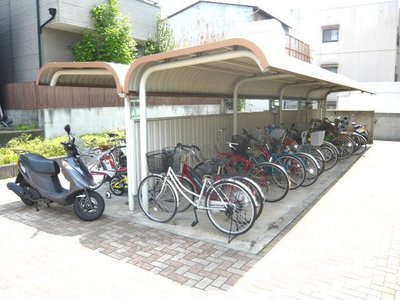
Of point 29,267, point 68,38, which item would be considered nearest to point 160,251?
point 29,267

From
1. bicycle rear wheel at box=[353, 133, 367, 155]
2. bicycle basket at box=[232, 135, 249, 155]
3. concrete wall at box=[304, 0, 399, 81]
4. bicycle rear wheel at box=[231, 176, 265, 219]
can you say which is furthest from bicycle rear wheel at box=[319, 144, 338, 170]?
concrete wall at box=[304, 0, 399, 81]

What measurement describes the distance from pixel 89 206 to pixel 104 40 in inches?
334

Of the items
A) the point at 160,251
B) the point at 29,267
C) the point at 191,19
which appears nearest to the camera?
the point at 29,267

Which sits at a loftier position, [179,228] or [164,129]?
[164,129]

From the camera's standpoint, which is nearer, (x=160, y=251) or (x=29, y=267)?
(x=29, y=267)

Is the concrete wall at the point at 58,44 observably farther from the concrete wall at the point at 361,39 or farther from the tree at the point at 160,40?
the concrete wall at the point at 361,39

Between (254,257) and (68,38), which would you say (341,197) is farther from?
(68,38)

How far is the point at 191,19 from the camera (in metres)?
23.0

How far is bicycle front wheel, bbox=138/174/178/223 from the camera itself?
16.0 ft

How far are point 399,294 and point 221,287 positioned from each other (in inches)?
62.3

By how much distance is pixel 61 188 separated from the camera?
5.25 m

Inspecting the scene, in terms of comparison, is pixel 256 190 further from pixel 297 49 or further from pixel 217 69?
pixel 297 49

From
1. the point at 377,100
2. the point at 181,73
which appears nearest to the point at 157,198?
the point at 181,73

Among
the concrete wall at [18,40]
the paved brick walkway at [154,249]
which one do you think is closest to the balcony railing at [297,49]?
the concrete wall at [18,40]
